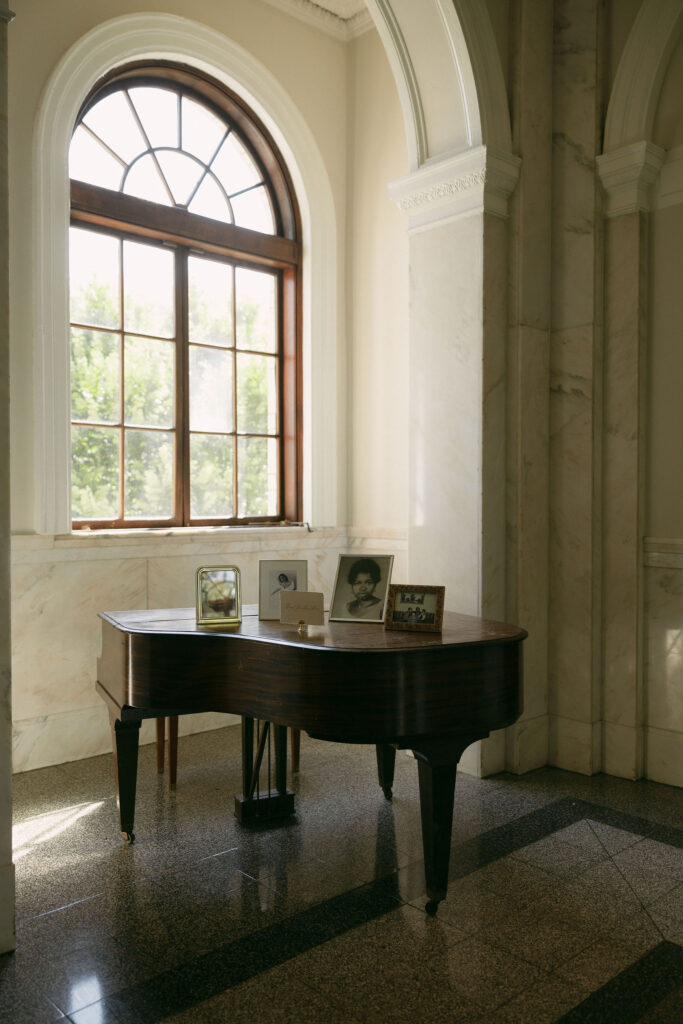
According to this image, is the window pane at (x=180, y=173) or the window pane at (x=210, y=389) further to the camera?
the window pane at (x=210, y=389)

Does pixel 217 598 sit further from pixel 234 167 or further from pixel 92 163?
pixel 234 167

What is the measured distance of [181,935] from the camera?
243 centimetres

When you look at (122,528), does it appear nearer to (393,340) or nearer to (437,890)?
(393,340)

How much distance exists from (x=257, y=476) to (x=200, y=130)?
6.89 ft

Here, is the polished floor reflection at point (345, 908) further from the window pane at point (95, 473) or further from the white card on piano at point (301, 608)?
the window pane at point (95, 473)

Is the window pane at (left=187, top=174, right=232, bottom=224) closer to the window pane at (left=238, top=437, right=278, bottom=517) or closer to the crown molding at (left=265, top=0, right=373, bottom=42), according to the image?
the crown molding at (left=265, top=0, right=373, bottom=42)

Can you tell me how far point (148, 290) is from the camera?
181 inches

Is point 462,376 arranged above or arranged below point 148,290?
below

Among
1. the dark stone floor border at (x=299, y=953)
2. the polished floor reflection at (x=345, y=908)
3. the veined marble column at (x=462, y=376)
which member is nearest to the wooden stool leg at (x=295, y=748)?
the polished floor reflection at (x=345, y=908)

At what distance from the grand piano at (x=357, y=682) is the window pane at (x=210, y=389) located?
2145 millimetres

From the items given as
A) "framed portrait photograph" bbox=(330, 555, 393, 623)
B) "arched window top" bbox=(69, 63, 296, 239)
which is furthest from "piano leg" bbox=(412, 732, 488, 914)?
"arched window top" bbox=(69, 63, 296, 239)

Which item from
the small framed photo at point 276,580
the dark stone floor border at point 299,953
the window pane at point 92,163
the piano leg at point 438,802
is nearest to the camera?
the dark stone floor border at point 299,953

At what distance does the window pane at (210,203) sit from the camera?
4.79 m

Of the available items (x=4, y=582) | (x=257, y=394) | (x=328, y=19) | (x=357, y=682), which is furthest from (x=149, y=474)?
(x=328, y=19)
